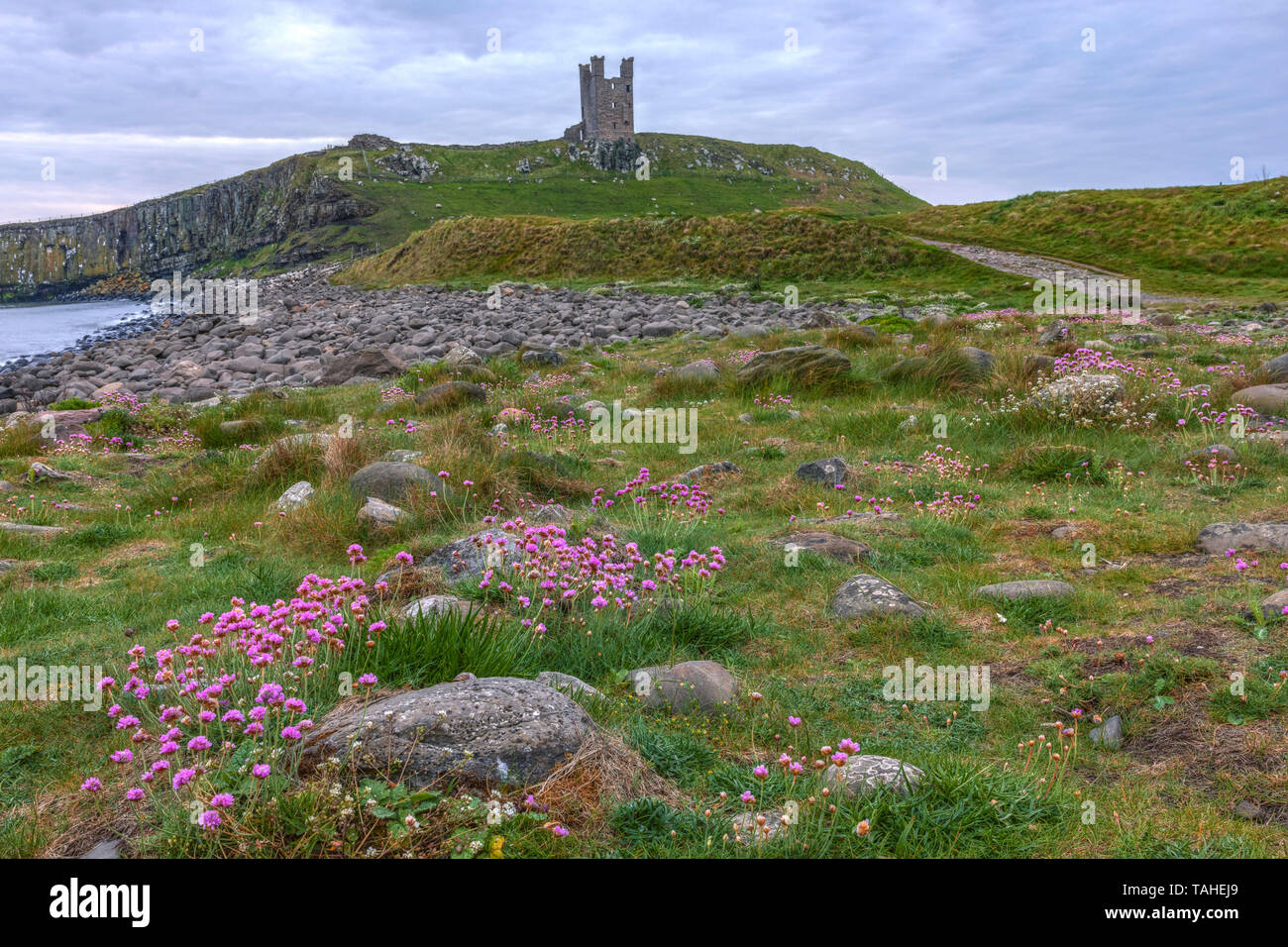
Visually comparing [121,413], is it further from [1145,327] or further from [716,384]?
[1145,327]

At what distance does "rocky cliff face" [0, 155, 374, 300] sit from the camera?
5064 inches

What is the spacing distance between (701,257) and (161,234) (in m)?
154

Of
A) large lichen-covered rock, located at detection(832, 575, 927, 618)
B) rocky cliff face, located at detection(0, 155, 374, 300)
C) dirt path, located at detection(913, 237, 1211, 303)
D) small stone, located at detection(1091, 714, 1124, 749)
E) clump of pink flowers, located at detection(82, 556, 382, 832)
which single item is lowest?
small stone, located at detection(1091, 714, 1124, 749)

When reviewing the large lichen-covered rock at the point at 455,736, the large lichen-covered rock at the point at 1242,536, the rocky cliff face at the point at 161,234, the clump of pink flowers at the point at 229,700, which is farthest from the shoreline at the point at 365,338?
the rocky cliff face at the point at 161,234

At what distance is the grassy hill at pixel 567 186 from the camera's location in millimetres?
102750

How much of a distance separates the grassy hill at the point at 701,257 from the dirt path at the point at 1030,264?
1903 millimetres

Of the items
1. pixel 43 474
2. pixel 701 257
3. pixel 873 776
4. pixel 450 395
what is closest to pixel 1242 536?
pixel 873 776

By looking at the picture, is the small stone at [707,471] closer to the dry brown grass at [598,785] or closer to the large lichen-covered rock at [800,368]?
the large lichen-covered rock at [800,368]

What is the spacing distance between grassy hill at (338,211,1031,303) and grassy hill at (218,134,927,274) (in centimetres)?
3991

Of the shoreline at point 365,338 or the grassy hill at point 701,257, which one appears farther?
the grassy hill at point 701,257

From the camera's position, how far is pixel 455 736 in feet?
10.4

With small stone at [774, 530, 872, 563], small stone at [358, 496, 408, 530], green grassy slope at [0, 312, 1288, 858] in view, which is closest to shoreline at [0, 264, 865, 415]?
green grassy slope at [0, 312, 1288, 858]

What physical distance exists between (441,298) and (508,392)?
26.3m

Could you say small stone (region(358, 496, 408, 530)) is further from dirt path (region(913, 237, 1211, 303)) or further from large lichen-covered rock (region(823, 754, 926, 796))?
dirt path (region(913, 237, 1211, 303))
